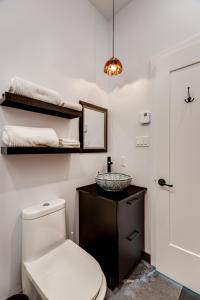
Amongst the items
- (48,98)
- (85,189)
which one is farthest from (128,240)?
(48,98)

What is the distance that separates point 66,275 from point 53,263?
0.16 meters

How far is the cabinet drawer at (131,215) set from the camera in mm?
1277

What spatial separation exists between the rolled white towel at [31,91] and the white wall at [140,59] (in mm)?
881

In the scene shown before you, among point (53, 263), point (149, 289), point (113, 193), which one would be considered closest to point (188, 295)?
point (149, 289)

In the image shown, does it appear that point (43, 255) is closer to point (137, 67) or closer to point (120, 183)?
point (120, 183)

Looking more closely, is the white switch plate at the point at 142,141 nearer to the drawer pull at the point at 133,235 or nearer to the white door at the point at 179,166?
the white door at the point at 179,166

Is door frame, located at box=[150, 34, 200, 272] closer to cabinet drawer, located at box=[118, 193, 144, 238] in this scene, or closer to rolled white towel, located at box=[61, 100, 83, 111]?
cabinet drawer, located at box=[118, 193, 144, 238]

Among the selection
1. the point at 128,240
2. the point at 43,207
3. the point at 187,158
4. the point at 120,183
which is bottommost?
the point at 128,240

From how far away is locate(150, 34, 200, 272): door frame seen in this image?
1278mm

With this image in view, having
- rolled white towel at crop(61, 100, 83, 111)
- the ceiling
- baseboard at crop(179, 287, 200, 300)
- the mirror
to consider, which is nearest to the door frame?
baseboard at crop(179, 287, 200, 300)

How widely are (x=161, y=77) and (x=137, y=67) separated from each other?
394mm

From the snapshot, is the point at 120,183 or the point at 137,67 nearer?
the point at 120,183

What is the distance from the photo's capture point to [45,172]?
1357 millimetres

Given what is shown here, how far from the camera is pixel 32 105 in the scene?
1115mm
